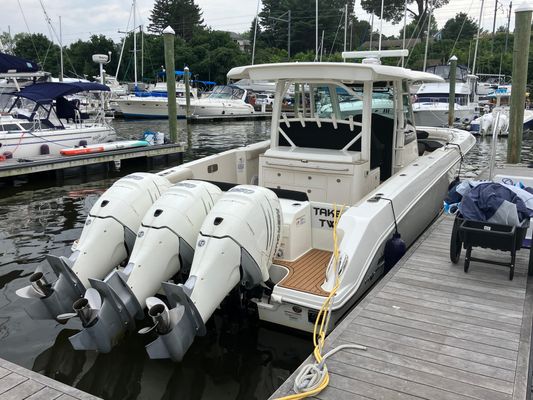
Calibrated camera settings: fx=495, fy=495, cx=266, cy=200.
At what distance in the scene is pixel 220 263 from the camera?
3.81m

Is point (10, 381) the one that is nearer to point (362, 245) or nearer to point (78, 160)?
point (362, 245)

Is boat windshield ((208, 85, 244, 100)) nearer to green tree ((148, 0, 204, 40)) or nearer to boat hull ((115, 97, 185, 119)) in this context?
boat hull ((115, 97, 185, 119))

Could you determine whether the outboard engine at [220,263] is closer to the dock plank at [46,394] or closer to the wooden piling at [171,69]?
the dock plank at [46,394]

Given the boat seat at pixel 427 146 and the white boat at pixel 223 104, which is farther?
the white boat at pixel 223 104

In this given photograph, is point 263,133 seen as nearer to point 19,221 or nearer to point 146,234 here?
point 19,221

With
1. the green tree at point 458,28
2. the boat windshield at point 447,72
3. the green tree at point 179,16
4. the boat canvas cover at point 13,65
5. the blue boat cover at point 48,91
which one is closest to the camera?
the blue boat cover at point 48,91

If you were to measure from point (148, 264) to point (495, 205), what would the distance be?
3.05 meters

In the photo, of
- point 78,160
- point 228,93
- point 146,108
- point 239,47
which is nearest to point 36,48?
point 239,47

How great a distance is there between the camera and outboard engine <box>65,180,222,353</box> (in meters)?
3.72

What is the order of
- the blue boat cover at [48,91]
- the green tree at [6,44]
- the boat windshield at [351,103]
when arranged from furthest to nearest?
the green tree at [6,44]
the blue boat cover at [48,91]
the boat windshield at [351,103]

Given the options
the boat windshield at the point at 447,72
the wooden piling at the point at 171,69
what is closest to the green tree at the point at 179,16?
the boat windshield at the point at 447,72

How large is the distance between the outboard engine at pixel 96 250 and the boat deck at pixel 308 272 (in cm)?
140

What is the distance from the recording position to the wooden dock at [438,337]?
2957 millimetres

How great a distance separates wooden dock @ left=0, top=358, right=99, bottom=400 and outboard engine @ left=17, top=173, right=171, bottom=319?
921 mm
